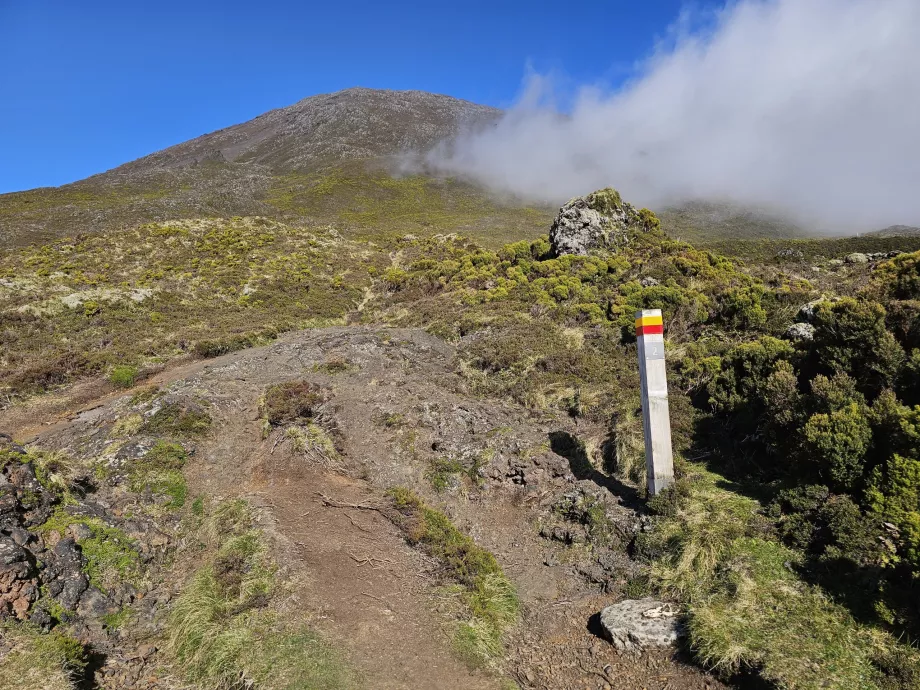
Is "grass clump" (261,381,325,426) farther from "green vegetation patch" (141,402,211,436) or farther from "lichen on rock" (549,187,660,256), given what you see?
"lichen on rock" (549,187,660,256)

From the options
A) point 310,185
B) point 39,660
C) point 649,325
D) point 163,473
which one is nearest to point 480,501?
point 649,325

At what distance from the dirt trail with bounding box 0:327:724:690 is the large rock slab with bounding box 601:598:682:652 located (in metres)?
0.15

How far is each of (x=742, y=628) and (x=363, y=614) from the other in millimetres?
4563

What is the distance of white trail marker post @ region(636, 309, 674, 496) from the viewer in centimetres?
738

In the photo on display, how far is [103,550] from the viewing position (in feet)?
22.9

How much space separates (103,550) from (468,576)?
5385mm

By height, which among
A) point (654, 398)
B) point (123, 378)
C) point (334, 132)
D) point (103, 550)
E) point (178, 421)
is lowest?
point (103, 550)

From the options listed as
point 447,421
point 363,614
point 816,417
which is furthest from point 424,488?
point 816,417

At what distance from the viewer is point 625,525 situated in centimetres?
767

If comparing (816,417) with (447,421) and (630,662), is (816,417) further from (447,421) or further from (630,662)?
(447,421)

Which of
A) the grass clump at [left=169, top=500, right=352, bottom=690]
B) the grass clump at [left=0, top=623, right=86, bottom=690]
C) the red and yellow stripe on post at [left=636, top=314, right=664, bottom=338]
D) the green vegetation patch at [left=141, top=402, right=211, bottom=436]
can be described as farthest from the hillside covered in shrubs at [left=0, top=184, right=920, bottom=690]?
the grass clump at [left=0, top=623, right=86, bottom=690]

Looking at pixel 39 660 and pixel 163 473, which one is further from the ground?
pixel 163 473

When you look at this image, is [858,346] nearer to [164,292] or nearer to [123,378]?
[123,378]

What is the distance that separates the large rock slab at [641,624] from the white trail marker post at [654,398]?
211cm
